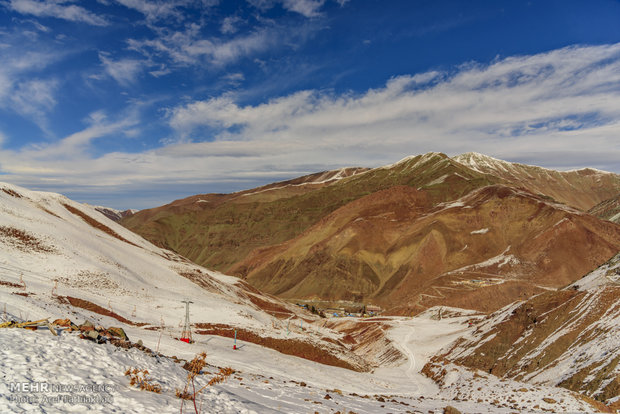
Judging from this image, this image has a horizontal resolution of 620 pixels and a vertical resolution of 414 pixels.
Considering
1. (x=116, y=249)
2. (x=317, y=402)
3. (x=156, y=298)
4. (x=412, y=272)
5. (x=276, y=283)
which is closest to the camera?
(x=317, y=402)

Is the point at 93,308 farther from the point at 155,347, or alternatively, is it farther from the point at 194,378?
the point at 194,378

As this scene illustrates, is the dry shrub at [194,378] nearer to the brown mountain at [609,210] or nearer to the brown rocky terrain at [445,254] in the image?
the brown rocky terrain at [445,254]

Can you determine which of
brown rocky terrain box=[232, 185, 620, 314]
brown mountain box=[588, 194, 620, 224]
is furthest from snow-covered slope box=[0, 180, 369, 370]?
brown mountain box=[588, 194, 620, 224]

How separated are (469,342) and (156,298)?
37.8m

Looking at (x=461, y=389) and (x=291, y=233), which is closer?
(x=461, y=389)

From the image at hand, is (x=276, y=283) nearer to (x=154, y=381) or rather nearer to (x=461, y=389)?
(x=461, y=389)

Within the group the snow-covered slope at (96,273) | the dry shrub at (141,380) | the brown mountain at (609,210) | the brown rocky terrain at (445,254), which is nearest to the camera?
the dry shrub at (141,380)

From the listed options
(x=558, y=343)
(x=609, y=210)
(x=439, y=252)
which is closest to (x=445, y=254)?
(x=439, y=252)

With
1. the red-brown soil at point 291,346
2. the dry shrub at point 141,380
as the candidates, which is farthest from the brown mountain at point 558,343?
the dry shrub at point 141,380

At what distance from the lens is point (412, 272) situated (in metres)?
103

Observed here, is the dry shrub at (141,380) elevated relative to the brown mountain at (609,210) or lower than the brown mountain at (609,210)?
lower

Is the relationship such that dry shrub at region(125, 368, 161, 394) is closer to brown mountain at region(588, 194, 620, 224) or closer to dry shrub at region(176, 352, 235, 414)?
dry shrub at region(176, 352, 235, 414)

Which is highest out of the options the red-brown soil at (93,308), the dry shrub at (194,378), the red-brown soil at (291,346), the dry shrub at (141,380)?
the dry shrub at (141,380)

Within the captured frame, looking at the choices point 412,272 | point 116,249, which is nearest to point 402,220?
point 412,272
